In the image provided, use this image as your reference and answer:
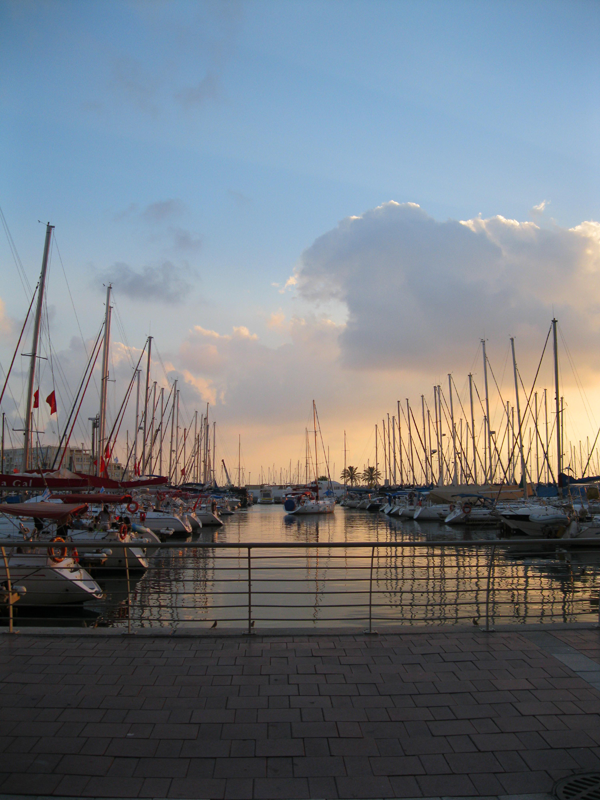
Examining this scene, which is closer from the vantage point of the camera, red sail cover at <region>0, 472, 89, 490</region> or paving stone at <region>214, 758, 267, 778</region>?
paving stone at <region>214, 758, 267, 778</region>

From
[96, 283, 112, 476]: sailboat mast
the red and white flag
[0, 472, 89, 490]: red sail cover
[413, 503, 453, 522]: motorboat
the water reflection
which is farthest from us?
[413, 503, 453, 522]: motorboat

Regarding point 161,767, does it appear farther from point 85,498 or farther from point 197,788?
point 85,498

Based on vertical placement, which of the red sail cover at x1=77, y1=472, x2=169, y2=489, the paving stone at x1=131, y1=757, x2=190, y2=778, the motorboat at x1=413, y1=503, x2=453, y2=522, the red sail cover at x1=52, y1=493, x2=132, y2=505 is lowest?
the motorboat at x1=413, y1=503, x2=453, y2=522

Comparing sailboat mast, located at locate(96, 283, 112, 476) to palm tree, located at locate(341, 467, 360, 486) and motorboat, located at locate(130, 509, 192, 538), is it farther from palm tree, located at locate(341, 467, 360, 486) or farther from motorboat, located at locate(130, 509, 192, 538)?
palm tree, located at locate(341, 467, 360, 486)

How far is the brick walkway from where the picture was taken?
158 inches

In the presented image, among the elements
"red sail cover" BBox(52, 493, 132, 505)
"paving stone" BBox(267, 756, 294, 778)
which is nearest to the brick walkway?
"paving stone" BBox(267, 756, 294, 778)

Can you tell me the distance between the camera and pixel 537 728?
15.6ft

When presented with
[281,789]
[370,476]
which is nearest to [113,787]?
[281,789]

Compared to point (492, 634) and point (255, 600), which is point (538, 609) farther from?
point (492, 634)

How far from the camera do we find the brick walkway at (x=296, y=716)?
4012 mm

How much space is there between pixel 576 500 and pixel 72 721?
48.3 m

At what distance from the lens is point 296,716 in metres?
4.96

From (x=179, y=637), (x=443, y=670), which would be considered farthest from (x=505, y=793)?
(x=179, y=637)

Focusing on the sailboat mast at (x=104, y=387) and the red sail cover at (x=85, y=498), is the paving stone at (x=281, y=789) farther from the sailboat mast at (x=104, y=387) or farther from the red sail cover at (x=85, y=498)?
the sailboat mast at (x=104, y=387)
